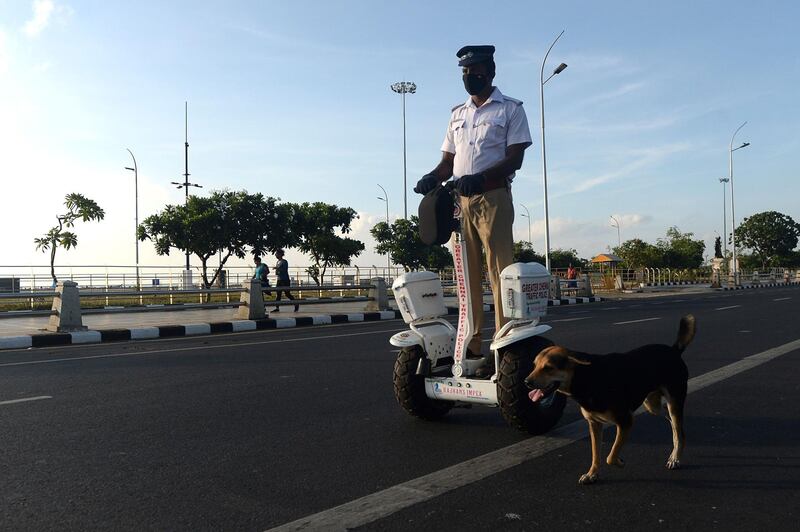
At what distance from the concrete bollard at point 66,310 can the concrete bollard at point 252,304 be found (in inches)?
138

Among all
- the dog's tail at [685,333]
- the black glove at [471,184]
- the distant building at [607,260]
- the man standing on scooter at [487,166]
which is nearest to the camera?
the dog's tail at [685,333]

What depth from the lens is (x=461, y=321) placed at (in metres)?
4.16

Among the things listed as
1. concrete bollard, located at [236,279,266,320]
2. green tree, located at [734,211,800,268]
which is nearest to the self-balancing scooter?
concrete bollard, located at [236,279,266,320]

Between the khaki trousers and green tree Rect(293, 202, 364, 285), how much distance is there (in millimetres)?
38623

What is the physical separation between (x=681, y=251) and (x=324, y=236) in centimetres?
5268

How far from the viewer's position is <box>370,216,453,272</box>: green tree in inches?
1996

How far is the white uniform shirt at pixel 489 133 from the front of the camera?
161 inches

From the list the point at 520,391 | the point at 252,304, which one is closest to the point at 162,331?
the point at 252,304

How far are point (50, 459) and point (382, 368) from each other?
367 centimetres

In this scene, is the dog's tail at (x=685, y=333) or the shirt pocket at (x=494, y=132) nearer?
the dog's tail at (x=685, y=333)

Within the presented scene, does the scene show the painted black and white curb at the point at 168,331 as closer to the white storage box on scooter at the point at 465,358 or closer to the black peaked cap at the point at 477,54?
the white storage box on scooter at the point at 465,358

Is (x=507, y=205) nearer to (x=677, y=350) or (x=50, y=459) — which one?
(x=677, y=350)

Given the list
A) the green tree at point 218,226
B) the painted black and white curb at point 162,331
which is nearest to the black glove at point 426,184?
the painted black and white curb at point 162,331

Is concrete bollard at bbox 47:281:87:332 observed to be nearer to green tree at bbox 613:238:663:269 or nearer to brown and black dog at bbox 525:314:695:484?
brown and black dog at bbox 525:314:695:484
